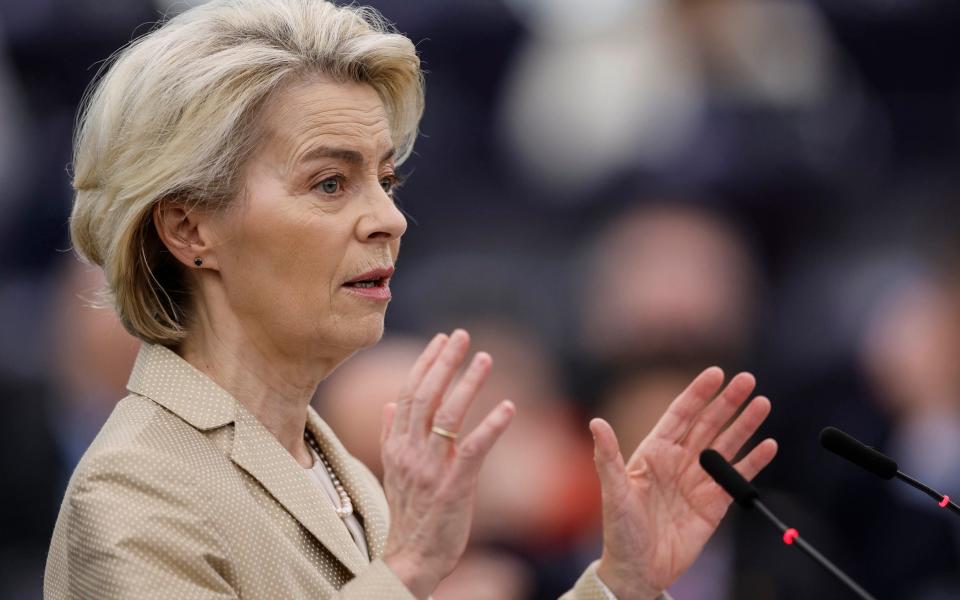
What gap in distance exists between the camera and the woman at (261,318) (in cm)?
191

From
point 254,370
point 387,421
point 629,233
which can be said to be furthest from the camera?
point 629,233

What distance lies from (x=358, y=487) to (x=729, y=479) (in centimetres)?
71

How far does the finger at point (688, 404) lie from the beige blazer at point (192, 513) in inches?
21.9

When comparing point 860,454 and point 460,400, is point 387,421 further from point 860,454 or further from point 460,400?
point 860,454

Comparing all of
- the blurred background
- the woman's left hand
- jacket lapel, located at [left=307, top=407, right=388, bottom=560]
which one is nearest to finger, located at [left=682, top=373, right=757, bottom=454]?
the woman's left hand

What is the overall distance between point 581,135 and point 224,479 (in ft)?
11.2

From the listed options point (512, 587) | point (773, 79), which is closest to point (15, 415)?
point (512, 587)

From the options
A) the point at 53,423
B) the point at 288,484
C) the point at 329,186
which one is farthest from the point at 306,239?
the point at 53,423

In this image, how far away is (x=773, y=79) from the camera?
5.18m

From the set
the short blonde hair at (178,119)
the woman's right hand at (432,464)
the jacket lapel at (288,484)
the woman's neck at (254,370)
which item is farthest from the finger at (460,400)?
the short blonde hair at (178,119)

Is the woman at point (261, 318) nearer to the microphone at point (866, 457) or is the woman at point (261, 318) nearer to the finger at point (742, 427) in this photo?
the finger at point (742, 427)

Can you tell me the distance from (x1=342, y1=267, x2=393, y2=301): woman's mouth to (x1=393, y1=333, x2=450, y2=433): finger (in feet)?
1.12

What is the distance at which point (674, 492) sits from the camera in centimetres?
230

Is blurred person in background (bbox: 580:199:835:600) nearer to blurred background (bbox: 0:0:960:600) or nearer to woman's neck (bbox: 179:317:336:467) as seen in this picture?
blurred background (bbox: 0:0:960:600)
